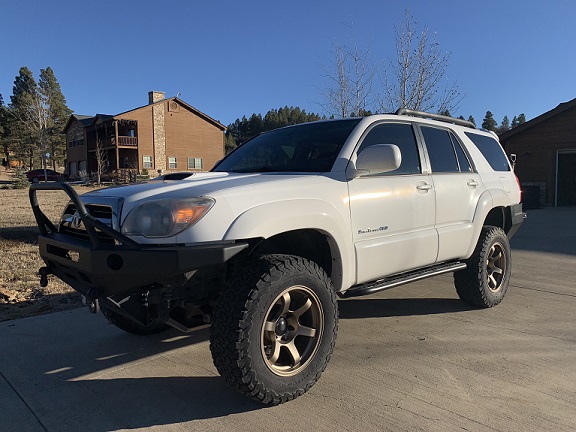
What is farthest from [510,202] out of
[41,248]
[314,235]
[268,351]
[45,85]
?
[45,85]

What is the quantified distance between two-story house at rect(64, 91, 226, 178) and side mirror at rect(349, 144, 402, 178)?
42.5 metres

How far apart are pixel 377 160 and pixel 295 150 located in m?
0.86

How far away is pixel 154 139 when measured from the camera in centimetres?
4753

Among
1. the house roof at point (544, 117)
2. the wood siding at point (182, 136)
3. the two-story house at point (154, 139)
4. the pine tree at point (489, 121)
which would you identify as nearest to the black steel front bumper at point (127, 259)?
the house roof at point (544, 117)

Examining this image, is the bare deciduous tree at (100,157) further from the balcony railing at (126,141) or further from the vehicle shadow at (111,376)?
the vehicle shadow at (111,376)

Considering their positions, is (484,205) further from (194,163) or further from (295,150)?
(194,163)

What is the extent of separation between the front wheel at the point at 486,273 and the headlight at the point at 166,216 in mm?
3193

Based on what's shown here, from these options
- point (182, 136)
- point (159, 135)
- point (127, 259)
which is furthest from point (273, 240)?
point (182, 136)

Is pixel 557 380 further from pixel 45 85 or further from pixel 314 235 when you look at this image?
pixel 45 85

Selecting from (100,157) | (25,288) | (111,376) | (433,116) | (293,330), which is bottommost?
(111,376)

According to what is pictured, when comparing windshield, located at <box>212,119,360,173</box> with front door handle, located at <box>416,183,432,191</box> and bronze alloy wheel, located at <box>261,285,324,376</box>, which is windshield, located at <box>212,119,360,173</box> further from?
bronze alloy wheel, located at <box>261,285,324,376</box>

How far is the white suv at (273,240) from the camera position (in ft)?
8.66

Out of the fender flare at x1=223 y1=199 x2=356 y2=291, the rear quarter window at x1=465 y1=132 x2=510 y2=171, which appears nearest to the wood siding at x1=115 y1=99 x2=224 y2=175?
the rear quarter window at x1=465 y1=132 x2=510 y2=171

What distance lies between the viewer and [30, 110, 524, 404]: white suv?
8.66 ft
